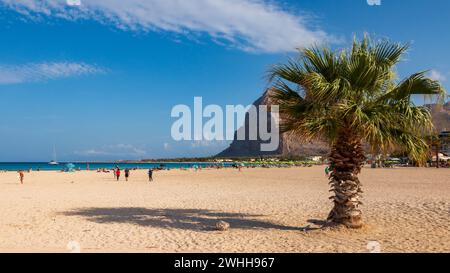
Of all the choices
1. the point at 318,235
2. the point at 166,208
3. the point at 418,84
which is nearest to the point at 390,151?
the point at 418,84

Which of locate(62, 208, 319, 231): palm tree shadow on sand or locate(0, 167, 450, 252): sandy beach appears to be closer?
locate(0, 167, 450, 252): sandy beach

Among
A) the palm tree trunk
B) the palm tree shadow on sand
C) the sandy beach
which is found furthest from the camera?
the palm tree shadow on sand

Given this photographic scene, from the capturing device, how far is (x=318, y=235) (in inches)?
360

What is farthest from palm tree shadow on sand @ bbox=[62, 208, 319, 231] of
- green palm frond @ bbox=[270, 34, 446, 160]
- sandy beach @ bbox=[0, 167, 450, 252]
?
green palm frond @ bbox=[270, 34, 446, 160]

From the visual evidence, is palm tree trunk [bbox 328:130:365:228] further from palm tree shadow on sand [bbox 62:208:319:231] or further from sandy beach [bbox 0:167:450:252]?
palm tree shadow on sand [bbox 62:208:319:231]

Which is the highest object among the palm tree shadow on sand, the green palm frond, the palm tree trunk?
the green palm frond

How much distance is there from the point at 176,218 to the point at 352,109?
259 inches

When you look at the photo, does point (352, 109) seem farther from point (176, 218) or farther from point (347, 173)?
point (176, 218)

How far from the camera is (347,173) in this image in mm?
9328

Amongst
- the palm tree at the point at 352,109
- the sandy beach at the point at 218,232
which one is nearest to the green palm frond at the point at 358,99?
the palm tree at the point at 352,109

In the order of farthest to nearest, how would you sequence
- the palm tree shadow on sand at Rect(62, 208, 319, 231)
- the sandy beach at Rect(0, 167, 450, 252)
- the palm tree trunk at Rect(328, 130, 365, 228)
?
the palm tree shadow on sand at Rect(62, 208, 319, 231)
the palm tree trunk at Rect(328, 130, 365, 228)
the sandy beach at Rect(0, 167, 450, 252)

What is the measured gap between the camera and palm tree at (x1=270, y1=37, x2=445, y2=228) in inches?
340

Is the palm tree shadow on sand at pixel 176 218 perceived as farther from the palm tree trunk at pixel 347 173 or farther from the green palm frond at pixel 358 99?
the green palm frond at pixel 358 99
